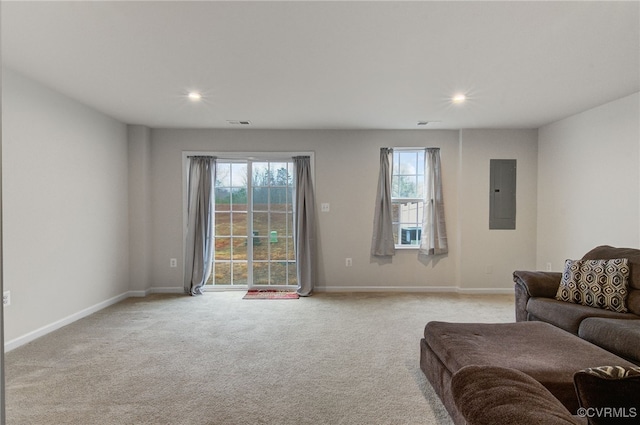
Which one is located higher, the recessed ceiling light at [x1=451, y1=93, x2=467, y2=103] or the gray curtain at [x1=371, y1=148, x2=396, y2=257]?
the recessed ceiling light at [x1=451, y1=93, x2=467, y2=103]

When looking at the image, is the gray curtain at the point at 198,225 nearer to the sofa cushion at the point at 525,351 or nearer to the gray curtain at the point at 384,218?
the gray curtain at the point at 384,218

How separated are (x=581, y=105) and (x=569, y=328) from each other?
9.04 ft

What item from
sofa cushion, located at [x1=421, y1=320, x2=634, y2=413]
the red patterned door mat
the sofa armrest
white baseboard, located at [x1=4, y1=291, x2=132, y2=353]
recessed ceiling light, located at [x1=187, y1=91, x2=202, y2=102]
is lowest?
the red patterned door mat

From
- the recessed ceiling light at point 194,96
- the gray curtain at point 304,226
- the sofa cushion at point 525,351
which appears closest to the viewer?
the sofa cushion at point 525,351

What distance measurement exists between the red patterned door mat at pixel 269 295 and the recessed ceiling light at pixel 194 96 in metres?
2.74

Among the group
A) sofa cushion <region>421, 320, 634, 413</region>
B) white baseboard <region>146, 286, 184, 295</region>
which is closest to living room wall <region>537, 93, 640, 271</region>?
sofa cushion <region>421, 320, 634, 413</region>

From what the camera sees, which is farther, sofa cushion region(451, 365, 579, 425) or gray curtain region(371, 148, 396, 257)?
gray curtain region(371, 148, 396, 257)

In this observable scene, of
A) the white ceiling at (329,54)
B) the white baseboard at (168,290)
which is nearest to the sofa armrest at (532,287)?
the white ceiling at (329,54)

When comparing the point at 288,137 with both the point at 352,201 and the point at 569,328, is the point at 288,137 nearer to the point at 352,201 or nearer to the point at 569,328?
the point at 352,201

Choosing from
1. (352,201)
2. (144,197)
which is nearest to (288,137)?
(352,201)

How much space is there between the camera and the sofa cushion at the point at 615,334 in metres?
2.30

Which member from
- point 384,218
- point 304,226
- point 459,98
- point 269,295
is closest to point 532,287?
point 459,98

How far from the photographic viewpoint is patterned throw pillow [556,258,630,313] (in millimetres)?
2951

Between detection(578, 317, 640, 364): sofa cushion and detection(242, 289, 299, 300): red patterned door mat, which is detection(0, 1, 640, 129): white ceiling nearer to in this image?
detection(578, 317, 640, 364): sofa cushion
